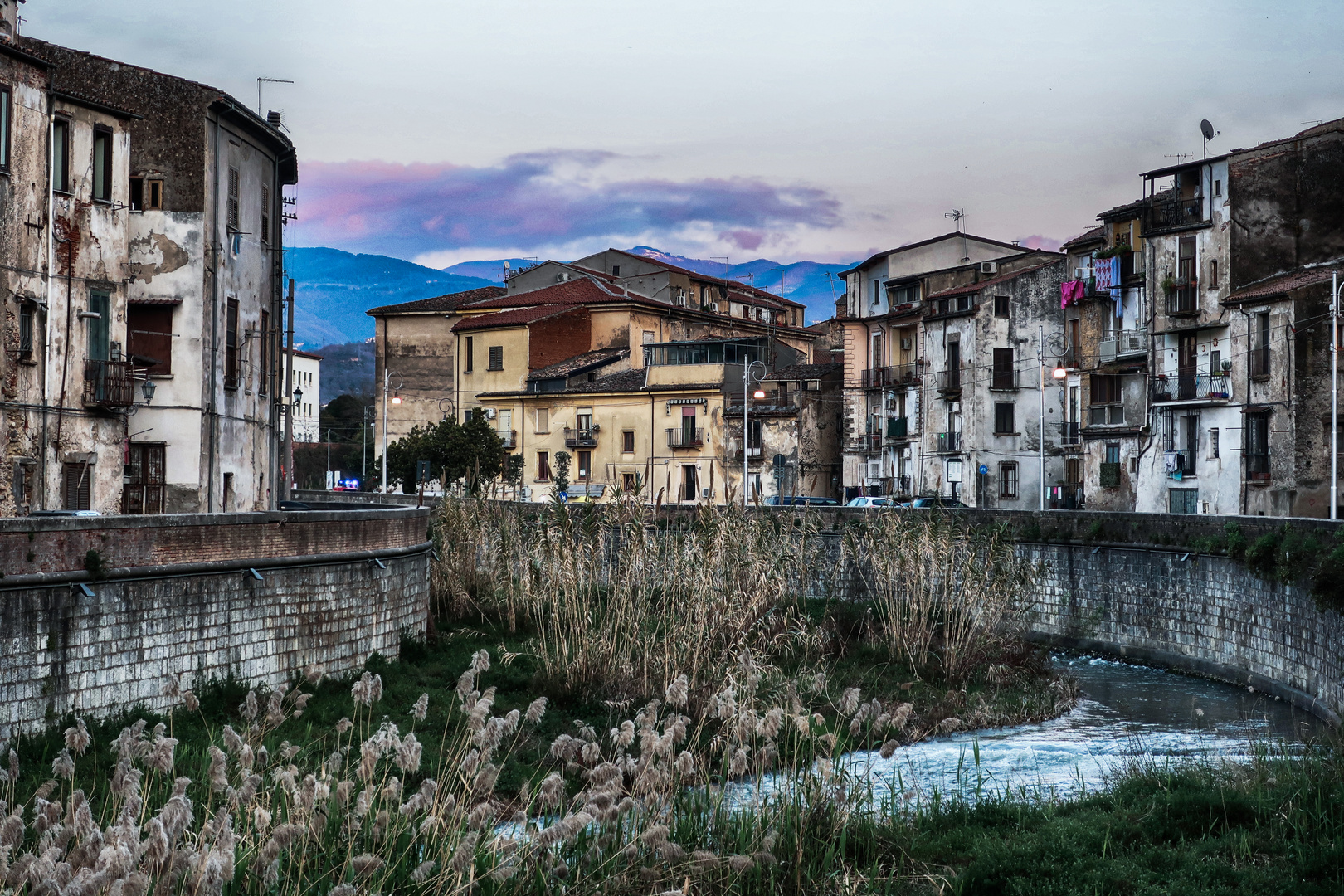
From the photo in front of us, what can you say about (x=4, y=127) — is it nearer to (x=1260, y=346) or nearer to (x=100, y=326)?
(x=100, y=326)

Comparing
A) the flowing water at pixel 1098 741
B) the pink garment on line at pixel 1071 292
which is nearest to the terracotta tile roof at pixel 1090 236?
the pink garment on line at pixel 1071 292

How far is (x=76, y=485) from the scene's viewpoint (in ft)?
87.6

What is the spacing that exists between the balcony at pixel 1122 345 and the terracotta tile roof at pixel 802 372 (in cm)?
1561

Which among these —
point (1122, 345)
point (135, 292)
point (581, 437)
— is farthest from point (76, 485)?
point (581, 437)

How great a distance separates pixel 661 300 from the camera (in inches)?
2940

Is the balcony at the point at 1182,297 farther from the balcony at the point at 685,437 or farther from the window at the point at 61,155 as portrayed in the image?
the window at the point at 61,155

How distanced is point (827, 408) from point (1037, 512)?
29374 mm

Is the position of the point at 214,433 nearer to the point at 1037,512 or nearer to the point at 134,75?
the point at 134,75

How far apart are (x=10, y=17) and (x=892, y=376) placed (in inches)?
1512

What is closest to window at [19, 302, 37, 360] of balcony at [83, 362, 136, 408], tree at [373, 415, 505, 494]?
balcony at [83, 362, 136, 408]

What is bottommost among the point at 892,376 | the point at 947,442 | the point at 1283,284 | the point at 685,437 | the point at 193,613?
the point at 193,613

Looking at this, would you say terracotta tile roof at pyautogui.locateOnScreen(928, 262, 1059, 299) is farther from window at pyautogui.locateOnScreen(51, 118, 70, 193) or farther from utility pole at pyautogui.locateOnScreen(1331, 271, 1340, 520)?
window at pyautogui.locateOnScreen(51, 118, 70, 193)

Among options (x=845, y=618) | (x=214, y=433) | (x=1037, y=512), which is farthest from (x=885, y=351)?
(x=214, y=433)

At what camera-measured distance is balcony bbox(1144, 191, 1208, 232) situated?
44.4 metres
